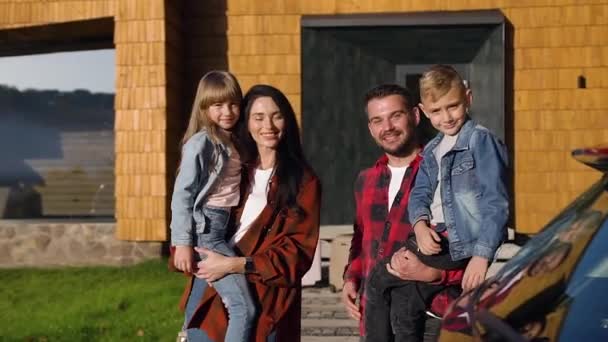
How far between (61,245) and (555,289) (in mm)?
12222

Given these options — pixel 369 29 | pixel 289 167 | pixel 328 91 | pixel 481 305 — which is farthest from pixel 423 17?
pixel 481 305

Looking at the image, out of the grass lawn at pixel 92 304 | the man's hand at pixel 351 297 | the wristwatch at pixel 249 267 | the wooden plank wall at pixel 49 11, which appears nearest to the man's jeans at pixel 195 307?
the wristwatch at pixel 249 267

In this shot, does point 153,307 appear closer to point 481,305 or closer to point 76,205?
point 76,205

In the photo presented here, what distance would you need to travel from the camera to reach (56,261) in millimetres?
13688

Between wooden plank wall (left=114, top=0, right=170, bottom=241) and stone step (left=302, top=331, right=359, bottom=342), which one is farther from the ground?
wooden plank wall (left=114, top=0, right=170, bottom=241)

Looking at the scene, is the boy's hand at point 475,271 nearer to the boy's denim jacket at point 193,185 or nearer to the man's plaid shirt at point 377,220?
the man's plaid shirt at point 377,220

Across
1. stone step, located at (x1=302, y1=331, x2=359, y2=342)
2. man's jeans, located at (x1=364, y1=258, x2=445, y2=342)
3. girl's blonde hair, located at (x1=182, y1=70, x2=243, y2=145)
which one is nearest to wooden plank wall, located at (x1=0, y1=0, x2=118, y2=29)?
stone step, located at (x1=302, y1=331, x2=359, y2=342)

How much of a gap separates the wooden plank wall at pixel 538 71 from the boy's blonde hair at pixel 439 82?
9.97 meters

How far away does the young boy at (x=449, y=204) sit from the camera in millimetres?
3447

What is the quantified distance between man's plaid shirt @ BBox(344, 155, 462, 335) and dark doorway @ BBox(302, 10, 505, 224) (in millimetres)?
9533

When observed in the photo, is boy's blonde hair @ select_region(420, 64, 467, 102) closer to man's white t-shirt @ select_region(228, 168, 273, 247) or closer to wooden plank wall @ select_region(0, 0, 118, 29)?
man's white t-shirt @ select_region(228, 168, 273, 247)

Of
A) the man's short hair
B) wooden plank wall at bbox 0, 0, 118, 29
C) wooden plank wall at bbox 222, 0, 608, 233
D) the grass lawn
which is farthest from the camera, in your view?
wooden plank wall at bbox 222, 0, 608, 233

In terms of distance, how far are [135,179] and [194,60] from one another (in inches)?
76.1

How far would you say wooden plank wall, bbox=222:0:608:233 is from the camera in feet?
43.7
